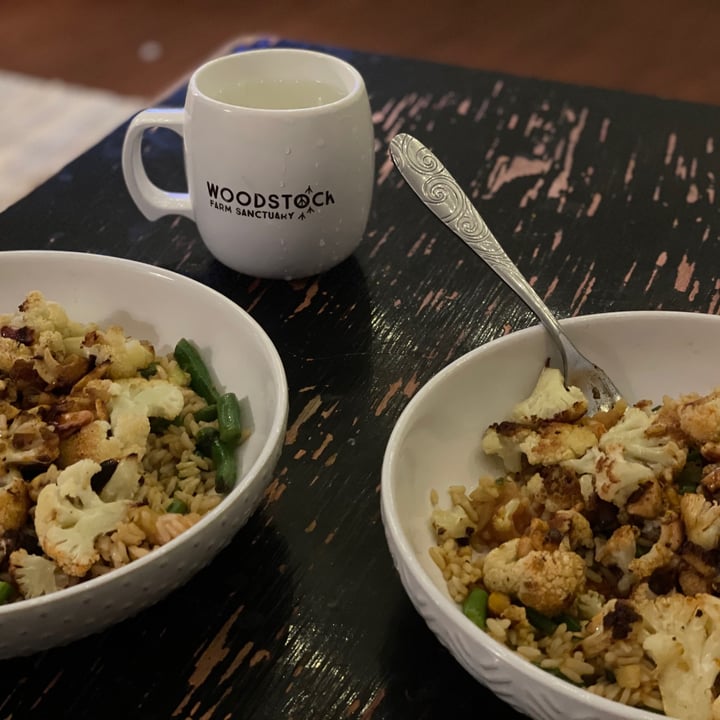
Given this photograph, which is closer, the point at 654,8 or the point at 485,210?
the point at 485,210

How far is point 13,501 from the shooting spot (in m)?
0.86

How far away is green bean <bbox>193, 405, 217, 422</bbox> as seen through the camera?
3.43ft

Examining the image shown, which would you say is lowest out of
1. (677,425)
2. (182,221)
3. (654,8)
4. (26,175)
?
(26,175)

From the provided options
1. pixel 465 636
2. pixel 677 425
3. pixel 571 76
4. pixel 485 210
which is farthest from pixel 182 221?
Answer: pixel 571 76

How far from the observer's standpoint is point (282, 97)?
1.40 m

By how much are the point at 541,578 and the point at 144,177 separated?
0.95m

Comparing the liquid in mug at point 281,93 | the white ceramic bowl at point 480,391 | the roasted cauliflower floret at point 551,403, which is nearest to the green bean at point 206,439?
the white ceramic bowl at point 480,391

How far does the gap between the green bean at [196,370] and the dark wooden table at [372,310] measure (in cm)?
11

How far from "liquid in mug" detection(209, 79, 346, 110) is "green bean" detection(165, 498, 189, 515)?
719 millimetres

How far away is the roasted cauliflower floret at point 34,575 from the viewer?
0.80 metres

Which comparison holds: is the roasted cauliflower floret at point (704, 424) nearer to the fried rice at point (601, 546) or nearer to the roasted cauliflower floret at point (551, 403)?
the fried rice at point (601, 546)

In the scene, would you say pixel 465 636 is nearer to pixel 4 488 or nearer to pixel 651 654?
pixel 651 654

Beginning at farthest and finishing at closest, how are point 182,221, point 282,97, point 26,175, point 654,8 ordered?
point 654,8, point 26,175, point 182,221, point 282,97

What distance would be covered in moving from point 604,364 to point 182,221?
31.6 inches
